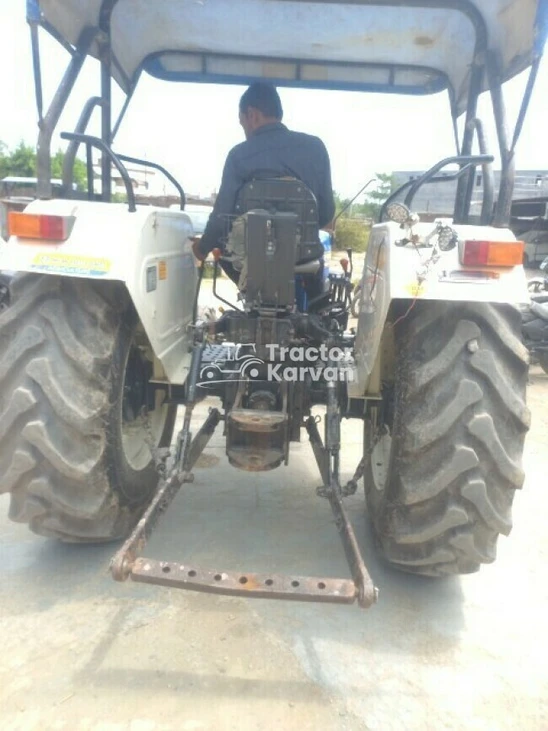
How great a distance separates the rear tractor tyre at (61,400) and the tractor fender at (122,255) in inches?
5.1

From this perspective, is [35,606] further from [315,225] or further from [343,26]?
[343,26]

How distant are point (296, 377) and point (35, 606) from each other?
152cm

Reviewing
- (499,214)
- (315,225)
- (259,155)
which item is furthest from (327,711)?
(259,155)

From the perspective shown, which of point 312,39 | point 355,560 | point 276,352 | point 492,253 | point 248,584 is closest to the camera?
point 248,584

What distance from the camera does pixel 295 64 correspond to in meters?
4.13

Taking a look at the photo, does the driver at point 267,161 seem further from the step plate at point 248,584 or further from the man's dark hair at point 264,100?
the step plate at point 248,584

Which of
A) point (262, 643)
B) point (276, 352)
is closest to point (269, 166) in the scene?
point (276, 352)

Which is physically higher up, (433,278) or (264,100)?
(264,100)

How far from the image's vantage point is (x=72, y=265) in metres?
2.38

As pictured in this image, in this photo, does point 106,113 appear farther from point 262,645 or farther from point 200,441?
point 262,645

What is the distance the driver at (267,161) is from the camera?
3.20 m

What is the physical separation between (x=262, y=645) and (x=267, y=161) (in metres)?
2.25

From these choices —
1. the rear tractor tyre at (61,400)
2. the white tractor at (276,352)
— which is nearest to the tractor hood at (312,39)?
the white tractor at (276,352)

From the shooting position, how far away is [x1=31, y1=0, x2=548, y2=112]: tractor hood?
3.13 meters
